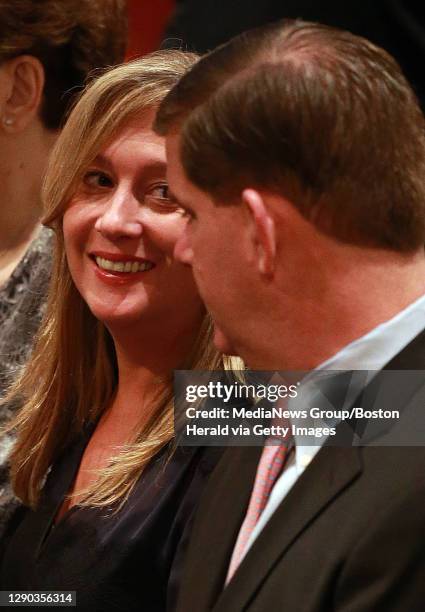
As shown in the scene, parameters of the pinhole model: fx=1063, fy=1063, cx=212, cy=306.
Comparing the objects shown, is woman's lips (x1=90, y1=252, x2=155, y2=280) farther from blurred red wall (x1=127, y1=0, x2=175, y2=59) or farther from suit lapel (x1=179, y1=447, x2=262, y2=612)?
blurred red wall (x1=127, y1=0, x2=175, y2=59)

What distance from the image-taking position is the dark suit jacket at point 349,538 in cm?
99

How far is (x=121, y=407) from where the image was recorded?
164cm

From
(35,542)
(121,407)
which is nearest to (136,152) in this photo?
(121,407)

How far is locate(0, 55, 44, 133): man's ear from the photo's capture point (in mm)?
1897

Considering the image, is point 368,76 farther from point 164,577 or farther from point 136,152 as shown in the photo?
point 164,577

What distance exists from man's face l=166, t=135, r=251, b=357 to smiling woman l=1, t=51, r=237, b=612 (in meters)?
0.33

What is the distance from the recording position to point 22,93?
1917mm

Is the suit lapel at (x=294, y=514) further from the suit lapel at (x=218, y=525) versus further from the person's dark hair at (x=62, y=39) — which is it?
the person's dark hair at (x=62, y=39)

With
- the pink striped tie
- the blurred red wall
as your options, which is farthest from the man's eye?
the blurred red wall

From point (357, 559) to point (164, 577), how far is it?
0.50 m

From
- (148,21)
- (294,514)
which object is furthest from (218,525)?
(148,21)

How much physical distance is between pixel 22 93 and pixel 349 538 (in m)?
1.18

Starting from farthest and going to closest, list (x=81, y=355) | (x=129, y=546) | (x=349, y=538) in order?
(x=81, y=355)
(x=129, y=546)
(x=349, y=538)
